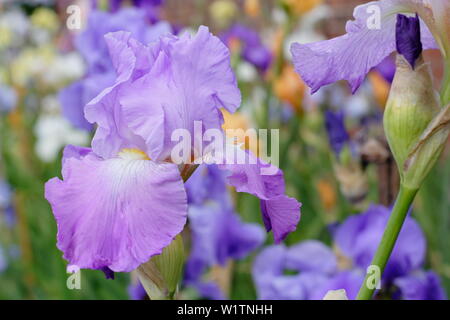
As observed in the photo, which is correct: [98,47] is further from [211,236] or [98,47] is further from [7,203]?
[7,203]

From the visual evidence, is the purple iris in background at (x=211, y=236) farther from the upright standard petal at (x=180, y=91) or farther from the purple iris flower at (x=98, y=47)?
the upright standard petal at (x=180, y=91)

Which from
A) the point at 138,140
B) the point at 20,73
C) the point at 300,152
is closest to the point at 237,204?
the point at 300,152

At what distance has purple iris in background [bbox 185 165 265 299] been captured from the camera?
3.21 feet

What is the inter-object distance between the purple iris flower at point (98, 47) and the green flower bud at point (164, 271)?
567mm

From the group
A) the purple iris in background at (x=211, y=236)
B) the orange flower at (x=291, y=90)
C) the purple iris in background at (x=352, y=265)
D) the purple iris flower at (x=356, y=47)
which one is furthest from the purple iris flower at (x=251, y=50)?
the purple iris flower at (x=356, y=47)

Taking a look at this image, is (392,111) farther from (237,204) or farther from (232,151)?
(237,204)

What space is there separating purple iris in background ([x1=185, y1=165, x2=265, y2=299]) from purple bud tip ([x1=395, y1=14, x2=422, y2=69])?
1.86 feet

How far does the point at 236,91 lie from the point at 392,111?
114mm

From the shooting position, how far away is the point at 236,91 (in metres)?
0.44

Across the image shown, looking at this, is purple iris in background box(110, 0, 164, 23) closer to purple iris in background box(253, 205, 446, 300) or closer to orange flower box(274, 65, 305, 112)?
orange flower box(274, 65, 305, 112)

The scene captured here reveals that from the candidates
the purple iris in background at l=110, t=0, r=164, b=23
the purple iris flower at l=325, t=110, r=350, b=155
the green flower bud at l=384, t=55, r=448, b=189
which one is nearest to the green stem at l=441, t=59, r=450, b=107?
the green flower bud at l=384, t=55, r=448, b=189

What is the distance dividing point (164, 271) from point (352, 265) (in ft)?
1.53

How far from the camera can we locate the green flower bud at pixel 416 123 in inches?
16.5
